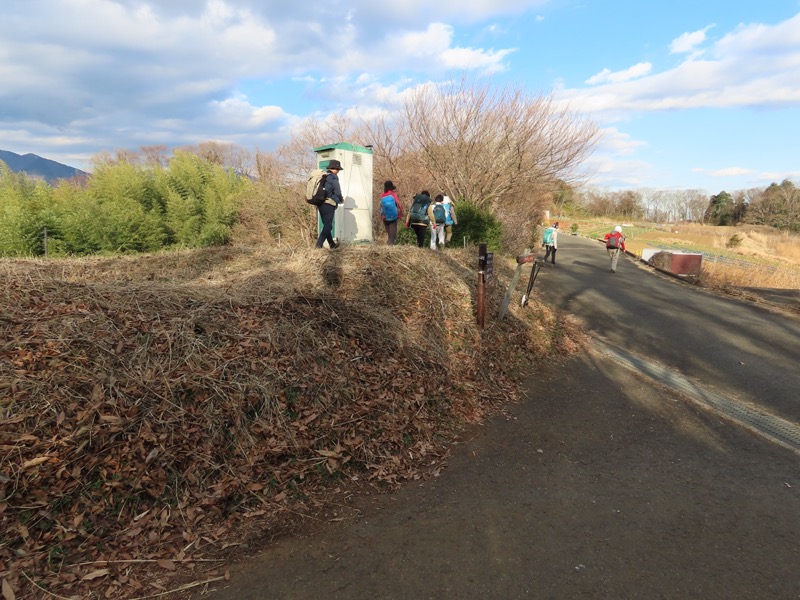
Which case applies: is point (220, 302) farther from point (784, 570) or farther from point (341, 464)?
point (784, 570)

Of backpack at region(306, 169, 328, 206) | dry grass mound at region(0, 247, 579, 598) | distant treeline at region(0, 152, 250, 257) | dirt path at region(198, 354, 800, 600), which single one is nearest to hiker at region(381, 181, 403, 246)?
backpack at region(306, 169, 328, 206)

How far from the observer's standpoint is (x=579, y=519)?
318cm

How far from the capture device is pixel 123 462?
2.88 m

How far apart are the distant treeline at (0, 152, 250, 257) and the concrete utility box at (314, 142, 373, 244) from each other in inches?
200

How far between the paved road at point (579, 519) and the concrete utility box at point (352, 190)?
5.13 m

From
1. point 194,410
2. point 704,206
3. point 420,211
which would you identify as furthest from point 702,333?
point 704,206

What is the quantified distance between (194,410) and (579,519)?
284cm

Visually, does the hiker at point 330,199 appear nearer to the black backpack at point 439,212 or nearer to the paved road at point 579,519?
the black backpack at point 439,212

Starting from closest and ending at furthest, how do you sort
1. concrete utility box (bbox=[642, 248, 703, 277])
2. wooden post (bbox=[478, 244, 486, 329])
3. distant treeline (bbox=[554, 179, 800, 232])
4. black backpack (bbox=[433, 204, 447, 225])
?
wooden post (bbox=[478, 244, 486, 329])
black backpack (bbox=[433, 204, 447, 225])
concrete utility box (bbox=[642, 248, 703, 277])
distant treeline (bbox=[554, 179, 800, 232])

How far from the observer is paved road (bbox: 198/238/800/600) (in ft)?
8.39

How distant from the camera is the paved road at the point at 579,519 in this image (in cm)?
256

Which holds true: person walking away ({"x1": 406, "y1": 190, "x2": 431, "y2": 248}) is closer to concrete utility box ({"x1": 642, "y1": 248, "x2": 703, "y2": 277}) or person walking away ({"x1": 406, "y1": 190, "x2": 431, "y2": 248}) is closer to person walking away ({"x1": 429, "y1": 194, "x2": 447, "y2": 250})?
person walking away ({"x1": 429, "y1": 194, "x2": 447, "y2": 250})

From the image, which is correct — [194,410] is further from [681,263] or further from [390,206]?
[681,263]

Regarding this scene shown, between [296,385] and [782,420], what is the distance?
546cm
